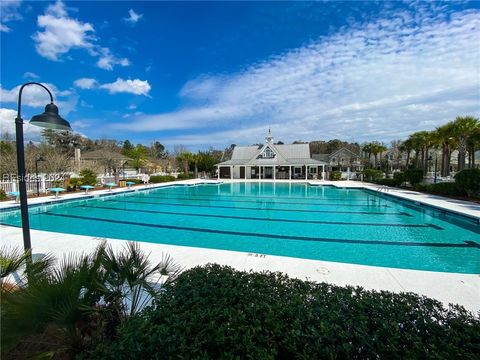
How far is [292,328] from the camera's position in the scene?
184 cm

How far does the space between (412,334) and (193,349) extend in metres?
1.57

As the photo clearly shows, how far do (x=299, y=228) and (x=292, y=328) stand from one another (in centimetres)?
783

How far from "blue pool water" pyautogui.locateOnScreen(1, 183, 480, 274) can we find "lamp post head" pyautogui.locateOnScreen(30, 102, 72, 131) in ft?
16.4

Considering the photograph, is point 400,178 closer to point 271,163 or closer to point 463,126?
point 463,126

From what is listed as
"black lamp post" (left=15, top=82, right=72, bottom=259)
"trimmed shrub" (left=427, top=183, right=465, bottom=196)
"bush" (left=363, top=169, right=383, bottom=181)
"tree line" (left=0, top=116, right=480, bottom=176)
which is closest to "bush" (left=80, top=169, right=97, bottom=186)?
"tree line" (left=0, top=116, right=480, bottom=176)

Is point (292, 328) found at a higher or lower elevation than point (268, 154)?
lower

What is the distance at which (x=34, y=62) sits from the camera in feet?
29.9

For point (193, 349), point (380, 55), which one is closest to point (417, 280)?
point (193, 349)

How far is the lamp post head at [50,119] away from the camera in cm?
347

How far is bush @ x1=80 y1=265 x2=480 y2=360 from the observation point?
63.8 inches

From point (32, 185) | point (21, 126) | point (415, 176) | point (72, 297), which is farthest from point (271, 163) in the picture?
point (72, 297)

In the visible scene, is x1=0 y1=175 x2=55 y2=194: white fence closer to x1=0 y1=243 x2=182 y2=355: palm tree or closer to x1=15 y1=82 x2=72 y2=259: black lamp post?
x1=15 y1=82 x2=72 y2=259: black lamp post

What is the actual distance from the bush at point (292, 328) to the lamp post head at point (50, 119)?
10.3 ft

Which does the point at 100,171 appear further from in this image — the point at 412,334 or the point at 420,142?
the point at 420,142
